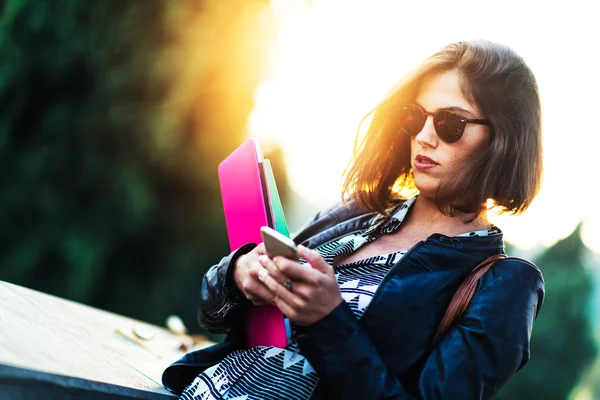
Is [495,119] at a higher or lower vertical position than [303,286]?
higher

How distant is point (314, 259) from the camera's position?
1435mm

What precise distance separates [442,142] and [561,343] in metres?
6.87

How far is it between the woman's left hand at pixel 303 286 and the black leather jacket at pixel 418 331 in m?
0.04

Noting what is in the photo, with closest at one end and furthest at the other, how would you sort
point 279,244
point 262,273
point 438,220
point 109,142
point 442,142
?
point 279,244 < point 262,273 < point 442,142 < point 438,220 < point 109,142

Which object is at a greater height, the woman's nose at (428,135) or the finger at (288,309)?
the woman's nose at (428,135)

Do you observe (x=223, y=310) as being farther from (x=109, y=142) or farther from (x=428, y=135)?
(x=109, y=142)

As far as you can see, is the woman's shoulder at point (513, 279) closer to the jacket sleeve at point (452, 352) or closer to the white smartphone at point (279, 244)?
the jacket sleeve at point (452, 352)

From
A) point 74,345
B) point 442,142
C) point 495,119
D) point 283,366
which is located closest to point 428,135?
point 442,142

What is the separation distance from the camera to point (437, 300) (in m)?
1.74

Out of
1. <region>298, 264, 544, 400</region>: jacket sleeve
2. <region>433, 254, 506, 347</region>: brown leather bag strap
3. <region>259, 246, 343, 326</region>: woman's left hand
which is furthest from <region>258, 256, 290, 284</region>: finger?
<region>433, 254, 506, 347</region>: brown leather bag strap

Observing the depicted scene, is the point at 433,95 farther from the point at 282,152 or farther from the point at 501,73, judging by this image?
the point at 282,152

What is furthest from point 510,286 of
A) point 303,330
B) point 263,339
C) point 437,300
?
point 263,339

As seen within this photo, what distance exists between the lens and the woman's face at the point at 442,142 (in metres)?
1.87

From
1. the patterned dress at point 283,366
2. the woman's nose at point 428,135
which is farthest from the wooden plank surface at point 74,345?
the woman's nose at point 428,135
